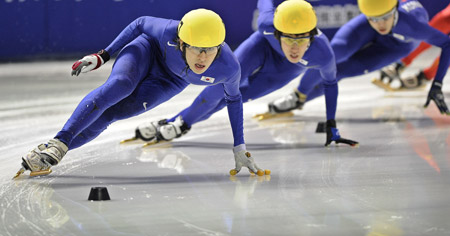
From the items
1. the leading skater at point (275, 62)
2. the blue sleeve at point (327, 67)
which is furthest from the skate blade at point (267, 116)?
the blue sleeve at point (327, 67)

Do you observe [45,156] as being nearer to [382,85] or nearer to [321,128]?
[321,128]

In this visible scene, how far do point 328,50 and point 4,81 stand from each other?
17.5 feet

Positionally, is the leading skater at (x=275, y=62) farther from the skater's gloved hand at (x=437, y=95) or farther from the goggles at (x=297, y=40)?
the skater's gloved hand at (x=437, y=95)

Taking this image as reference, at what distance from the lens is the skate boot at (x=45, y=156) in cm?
464

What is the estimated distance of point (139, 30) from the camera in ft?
16.5

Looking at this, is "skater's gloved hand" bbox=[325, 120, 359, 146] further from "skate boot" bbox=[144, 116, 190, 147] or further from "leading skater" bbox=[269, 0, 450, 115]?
"leading skater" bbox=[269, 0, 450, 115]

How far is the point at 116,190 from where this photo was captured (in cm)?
450

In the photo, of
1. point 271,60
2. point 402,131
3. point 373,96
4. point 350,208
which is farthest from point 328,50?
point 373,96

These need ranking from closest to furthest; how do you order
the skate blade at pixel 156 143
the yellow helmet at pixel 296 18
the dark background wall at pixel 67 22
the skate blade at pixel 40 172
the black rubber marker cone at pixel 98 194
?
1. the black rubber marker cone at pixel 98 194
2. the skate blade at pixel 40 172
3. the yellow helmet at pixel 296 18
4. the skate blade at pixel 156 143
5. the dark background wall at pixel 67 22

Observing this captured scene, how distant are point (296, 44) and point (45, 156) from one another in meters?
2.03

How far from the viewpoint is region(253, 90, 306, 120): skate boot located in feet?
24.5

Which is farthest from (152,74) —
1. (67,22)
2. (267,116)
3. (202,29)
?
(67,22)

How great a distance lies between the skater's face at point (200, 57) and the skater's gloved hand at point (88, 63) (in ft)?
1.67

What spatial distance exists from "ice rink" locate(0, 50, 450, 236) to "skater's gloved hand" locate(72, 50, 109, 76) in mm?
684
